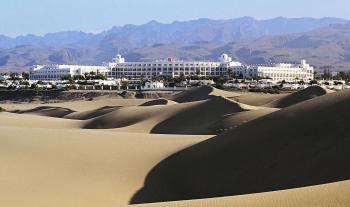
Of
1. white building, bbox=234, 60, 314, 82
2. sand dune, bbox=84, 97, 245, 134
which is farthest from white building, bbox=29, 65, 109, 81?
sand dune, bbox=84, 97, 245, 134

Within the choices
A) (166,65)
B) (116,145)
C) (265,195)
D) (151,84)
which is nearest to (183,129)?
(116,145)

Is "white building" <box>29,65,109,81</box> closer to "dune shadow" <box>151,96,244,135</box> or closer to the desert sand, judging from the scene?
"dune shadow" <box>151,96,244,135</box>

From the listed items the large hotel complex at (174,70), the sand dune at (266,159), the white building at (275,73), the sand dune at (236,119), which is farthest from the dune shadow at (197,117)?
the large hotel complex at (174,70)

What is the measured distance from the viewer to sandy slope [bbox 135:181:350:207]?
10178 millimetres

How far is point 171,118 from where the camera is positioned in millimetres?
42062

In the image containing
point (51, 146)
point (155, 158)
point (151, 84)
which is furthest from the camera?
point (151, 84)

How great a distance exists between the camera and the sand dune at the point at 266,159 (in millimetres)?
16609

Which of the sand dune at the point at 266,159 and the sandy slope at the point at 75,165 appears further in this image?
the sandy slope at the point at 75,165

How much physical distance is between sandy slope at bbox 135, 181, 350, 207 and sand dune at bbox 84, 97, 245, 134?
968 inches

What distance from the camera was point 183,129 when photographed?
38.4 meters

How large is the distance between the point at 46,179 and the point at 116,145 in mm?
5588

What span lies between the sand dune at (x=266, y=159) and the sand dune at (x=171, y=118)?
570 inches

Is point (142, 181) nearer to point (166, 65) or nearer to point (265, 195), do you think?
point (265, 195)

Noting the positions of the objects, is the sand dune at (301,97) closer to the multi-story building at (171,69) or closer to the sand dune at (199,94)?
the sand dune at (199,94)
